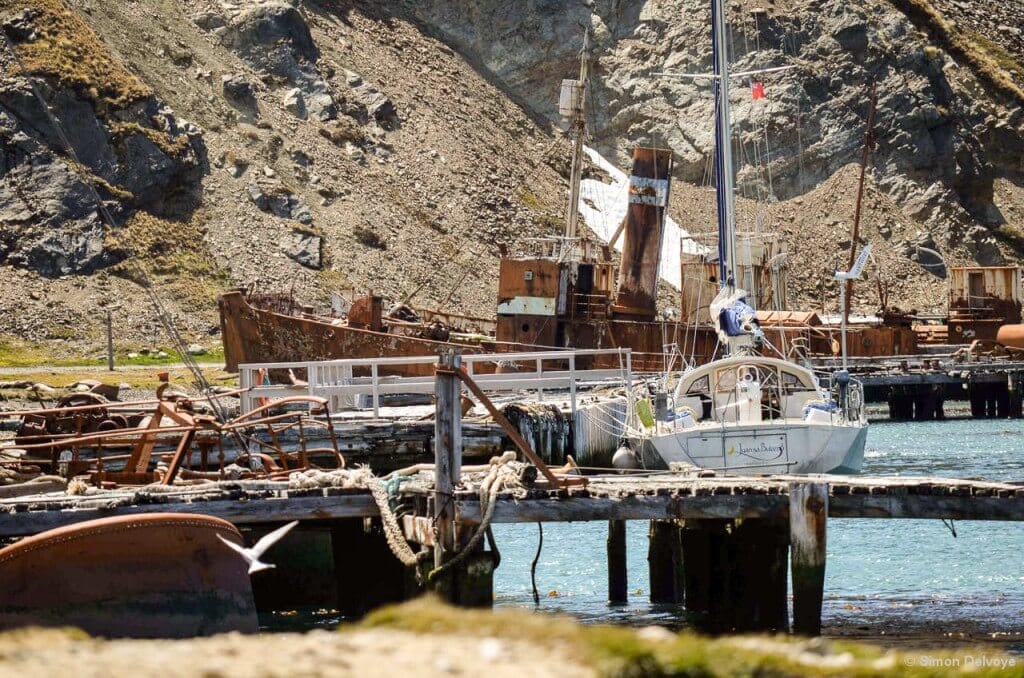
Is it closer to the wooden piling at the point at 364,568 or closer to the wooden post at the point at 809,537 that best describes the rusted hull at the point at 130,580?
the wooden piling at the point at 364,568

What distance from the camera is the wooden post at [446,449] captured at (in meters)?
14.2

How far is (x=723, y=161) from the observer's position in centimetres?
3344

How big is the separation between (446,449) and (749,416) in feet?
41.0

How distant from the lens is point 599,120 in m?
102

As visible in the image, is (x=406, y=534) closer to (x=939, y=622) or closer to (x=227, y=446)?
(x=939, y=622)

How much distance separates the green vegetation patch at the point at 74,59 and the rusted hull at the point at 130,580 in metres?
62.4

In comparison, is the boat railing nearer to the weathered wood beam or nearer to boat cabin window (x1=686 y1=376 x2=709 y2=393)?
boat cabin window (x1=686 y1=376 x2=709 y2=393)

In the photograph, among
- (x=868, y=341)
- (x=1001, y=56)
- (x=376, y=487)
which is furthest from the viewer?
(x=1001, y=56)

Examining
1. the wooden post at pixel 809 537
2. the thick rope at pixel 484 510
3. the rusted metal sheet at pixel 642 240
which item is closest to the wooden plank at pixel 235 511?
the thick rope at pixel 484 510

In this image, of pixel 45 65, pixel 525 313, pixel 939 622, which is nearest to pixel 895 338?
pixel 525 313

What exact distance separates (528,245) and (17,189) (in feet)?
83.7

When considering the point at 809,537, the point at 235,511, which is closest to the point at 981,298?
the point at 809,537

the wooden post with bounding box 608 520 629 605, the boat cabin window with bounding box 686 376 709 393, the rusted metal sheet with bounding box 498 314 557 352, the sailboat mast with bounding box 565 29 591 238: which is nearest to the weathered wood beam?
the wooden post with bounding box 608 520 629 605

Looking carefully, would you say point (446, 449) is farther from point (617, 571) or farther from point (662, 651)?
point (662, 651)
